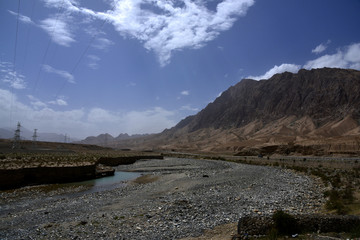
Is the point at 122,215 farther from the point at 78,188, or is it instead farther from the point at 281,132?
the point at 281,132

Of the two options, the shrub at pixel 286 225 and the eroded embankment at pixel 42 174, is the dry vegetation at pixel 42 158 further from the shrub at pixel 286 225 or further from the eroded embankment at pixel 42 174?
the shrub at pixel 286 225

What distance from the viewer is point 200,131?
18975cm

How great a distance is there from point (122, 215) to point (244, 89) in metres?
183

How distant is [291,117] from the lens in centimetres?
13012

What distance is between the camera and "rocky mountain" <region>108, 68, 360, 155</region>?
74912 millimetres

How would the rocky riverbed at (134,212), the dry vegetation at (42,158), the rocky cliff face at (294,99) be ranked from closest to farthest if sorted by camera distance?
the rocky riverbed at (134,212) → the dry vegetation at (42,158) → the rocky cliff face at (294,99)

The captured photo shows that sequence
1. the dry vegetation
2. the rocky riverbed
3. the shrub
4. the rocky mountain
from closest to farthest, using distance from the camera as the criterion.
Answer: the shrub, the rocky riverbed, the dry vegetation, the rocky mountain

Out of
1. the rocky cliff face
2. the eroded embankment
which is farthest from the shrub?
the rocky cliff face

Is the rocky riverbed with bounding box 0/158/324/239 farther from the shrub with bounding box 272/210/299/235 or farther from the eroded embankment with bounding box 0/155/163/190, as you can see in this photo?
the eroded embankment with bounding box 0/155/163/190

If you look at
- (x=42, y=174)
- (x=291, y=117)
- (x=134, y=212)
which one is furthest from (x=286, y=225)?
(x=291, y=117)

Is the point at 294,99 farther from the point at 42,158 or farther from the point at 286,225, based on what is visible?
the point at 286,225

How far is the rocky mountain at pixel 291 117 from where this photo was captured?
74912 mm

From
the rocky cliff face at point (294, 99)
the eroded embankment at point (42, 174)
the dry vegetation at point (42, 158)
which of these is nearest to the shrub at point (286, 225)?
the eroded embankment at point (42, 174)

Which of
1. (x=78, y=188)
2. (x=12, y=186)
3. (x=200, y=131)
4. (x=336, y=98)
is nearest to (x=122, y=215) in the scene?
(x=78, y=188)
